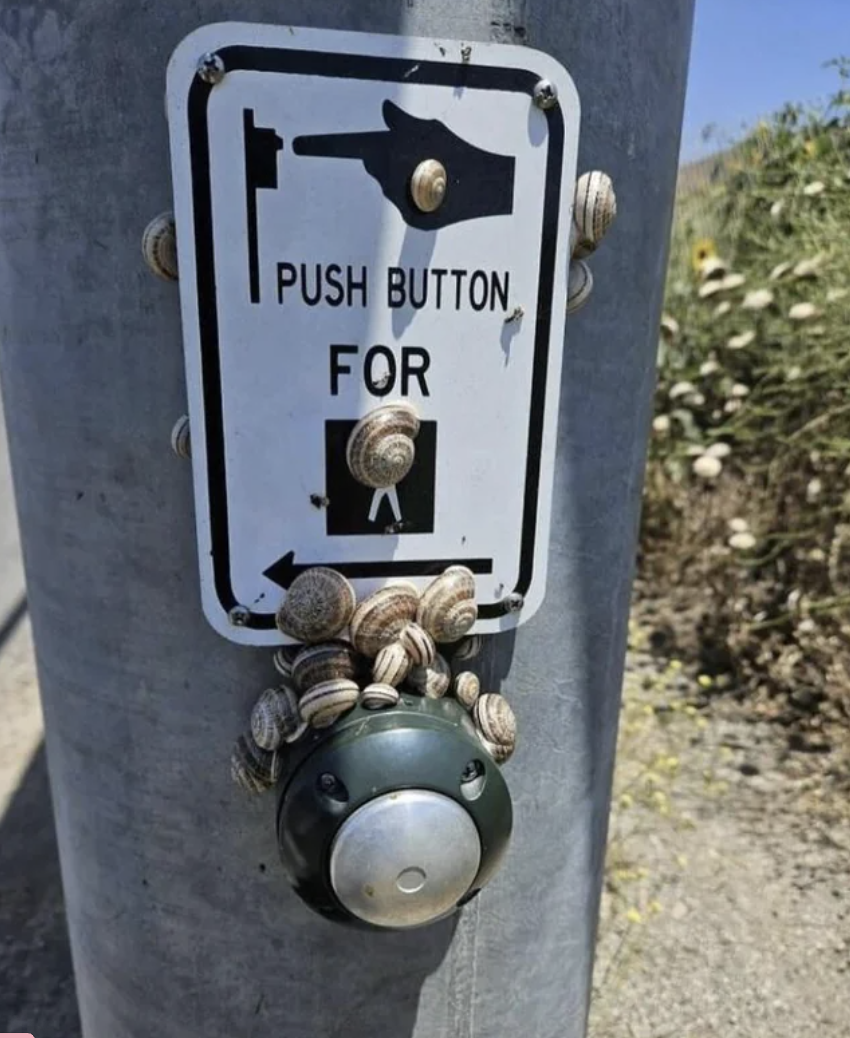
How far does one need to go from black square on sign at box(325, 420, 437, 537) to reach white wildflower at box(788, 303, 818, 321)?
3035 millimetres

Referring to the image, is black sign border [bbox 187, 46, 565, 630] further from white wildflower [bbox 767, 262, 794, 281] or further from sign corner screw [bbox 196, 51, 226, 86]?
white wildflower [bbox 767, 262, 794, 281]

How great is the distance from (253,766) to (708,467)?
3250 millimetres

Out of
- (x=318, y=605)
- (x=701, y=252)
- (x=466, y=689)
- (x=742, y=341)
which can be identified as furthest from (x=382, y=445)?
(x=701, y=252)

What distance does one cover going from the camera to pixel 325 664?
0.83 metres

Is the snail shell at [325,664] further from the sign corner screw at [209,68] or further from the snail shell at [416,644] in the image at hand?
the sign corner screw at [209,68]

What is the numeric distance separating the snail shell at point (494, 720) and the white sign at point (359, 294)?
0.36 ft

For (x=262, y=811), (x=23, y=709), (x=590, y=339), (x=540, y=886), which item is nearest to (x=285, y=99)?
(x=590, y=339)

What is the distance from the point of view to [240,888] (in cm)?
95

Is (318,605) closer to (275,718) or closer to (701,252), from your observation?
(275,718)

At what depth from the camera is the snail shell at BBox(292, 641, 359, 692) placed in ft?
2.72

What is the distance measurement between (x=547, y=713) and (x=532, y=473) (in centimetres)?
30

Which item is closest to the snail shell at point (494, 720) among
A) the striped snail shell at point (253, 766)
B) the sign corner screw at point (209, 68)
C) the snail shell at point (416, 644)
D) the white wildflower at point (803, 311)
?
the snail shell at point (416, 644)

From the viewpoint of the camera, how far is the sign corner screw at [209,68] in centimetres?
71

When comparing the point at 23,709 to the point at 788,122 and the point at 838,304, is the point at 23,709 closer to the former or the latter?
the point at 838,304
